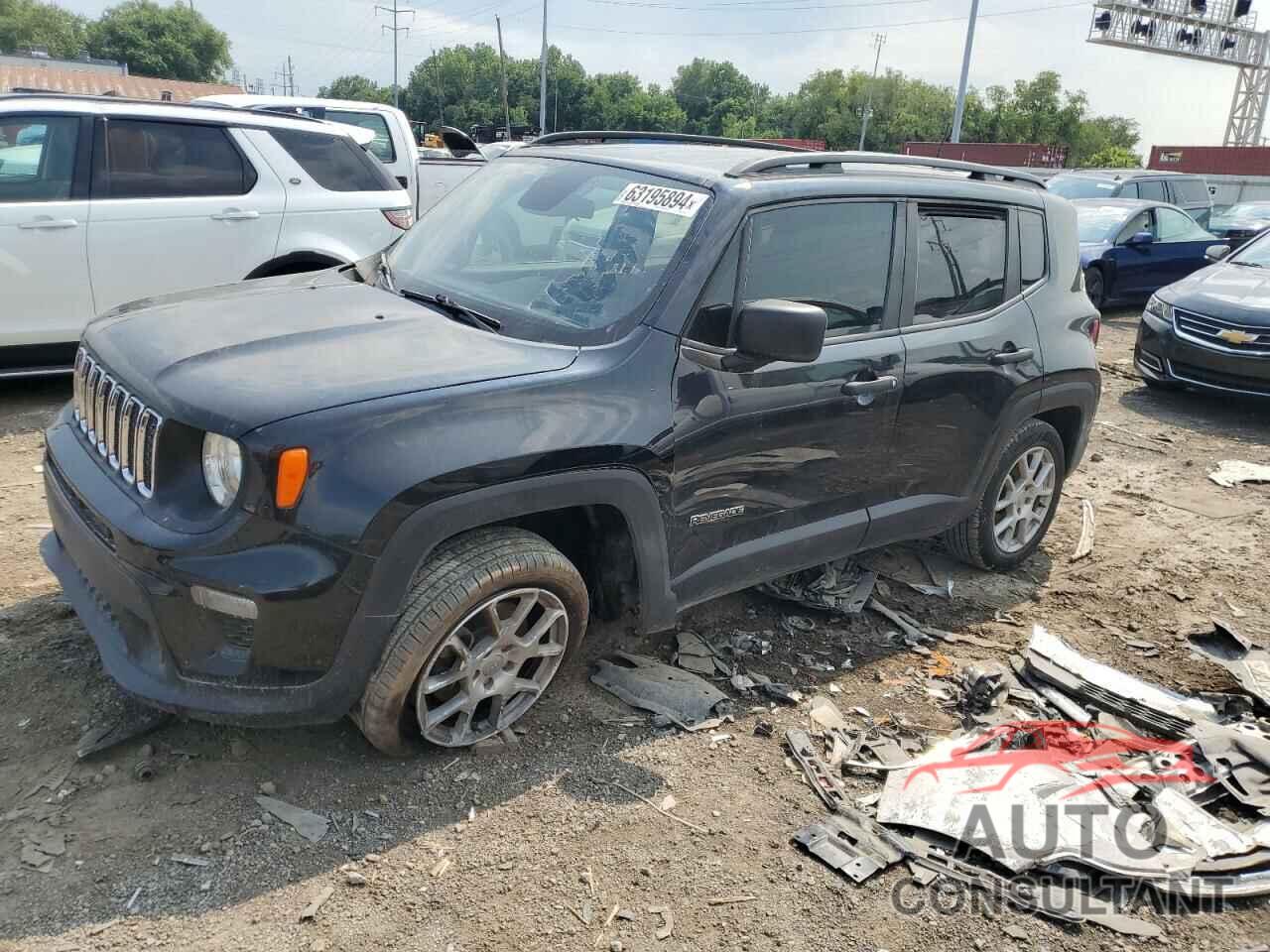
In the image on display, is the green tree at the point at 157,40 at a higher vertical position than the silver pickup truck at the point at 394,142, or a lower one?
higher

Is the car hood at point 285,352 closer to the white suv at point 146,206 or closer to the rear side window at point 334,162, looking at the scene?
the white suv at point 146,206

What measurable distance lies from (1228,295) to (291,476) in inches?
328

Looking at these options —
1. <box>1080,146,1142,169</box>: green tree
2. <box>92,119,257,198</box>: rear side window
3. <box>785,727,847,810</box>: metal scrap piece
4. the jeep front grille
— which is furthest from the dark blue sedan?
<box>1080,146,1142,169</box>: green tree

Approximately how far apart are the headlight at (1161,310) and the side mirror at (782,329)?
6740 millimetres

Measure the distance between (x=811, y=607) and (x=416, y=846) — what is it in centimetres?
212

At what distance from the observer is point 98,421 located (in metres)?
3.08

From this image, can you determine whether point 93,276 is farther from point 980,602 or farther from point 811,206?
point 980,602

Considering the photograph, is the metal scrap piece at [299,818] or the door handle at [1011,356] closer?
the metal scrap piece at [299,818]

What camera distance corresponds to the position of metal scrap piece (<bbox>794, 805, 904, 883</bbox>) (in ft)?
9.46

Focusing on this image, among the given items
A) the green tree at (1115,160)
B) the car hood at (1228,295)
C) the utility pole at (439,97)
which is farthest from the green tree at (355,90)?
the car hood at (1228,295)

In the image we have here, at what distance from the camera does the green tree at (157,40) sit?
311 feet

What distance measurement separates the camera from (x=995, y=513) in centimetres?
471

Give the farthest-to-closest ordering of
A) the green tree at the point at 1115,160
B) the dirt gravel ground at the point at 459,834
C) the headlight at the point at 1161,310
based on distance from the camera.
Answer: the green tree at the point at 1115,160 → the headlight at the point at 1161,310 → the dirt gravel ground at the point at 459,834

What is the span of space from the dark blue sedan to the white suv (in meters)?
9.47
